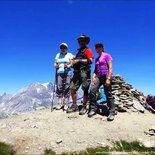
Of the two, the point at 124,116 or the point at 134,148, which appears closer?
the point at 134,148

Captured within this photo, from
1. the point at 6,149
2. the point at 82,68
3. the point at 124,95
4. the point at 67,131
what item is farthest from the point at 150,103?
the point at 6,149

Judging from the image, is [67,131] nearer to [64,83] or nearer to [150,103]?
[64,83]

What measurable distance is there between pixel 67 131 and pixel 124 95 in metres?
7.62

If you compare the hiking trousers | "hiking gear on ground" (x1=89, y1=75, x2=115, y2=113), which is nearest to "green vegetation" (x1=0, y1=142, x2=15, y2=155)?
"hiking gear on ground" (x1=89, y1=75, x2=115, y2=113)

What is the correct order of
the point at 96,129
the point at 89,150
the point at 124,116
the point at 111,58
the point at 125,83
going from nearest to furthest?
the point at 89,150
the point at 96,129
the point at 111,58
the point at 124,116
the point at 125,83

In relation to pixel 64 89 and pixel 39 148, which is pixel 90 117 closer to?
pixel 64 89

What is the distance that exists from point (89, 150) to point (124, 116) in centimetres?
516

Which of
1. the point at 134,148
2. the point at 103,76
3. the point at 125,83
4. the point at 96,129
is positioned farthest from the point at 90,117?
the point at 125,83

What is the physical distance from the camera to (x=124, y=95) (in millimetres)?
19422

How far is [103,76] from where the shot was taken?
1448 centimetres

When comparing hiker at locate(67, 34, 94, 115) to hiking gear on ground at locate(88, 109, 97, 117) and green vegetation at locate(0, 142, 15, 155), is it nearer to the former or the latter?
hiking gear on ground at locate(88, 109, 97, 117)

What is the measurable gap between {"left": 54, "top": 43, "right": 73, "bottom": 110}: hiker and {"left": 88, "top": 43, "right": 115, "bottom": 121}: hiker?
7.05ft

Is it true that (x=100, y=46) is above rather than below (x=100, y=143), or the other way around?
above

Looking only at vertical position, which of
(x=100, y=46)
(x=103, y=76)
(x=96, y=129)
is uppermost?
(x=100, y=46)
